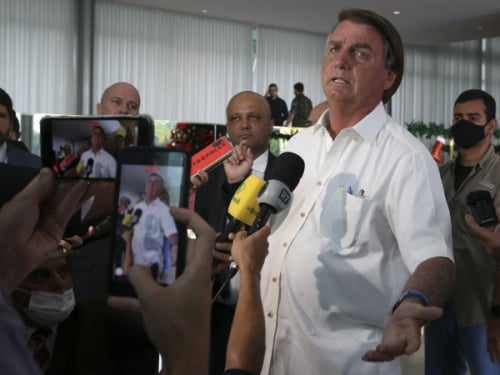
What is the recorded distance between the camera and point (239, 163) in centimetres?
244

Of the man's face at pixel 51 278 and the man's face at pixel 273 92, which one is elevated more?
the man's face at pixel 273 92

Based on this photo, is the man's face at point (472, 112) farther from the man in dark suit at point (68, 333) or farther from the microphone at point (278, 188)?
the man in dark suit at point (68, 333)

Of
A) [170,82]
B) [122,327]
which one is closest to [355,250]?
[122,327]

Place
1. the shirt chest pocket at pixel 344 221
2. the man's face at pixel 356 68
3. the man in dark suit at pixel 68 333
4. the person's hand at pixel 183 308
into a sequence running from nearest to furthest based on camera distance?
the person's hand at pixel 183 308
the man in dark suit at pixel 68 333
the shirt chest pocket at pixel 344 221
the man's face at pixel 356 68

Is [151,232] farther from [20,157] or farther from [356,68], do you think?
[20,157]

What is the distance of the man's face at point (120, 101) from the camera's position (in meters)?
3.65

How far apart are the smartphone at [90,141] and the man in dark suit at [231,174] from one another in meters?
1.19

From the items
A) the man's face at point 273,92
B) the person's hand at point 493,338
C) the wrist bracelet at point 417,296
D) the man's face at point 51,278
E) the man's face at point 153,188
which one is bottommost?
the person's hand at point 493,338

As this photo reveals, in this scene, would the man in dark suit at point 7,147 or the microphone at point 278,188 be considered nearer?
the microphone at point 278,188

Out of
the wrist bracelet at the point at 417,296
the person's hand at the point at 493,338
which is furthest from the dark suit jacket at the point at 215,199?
the wrist bracelet at the point at 417,296

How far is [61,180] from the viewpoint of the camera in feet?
3.06

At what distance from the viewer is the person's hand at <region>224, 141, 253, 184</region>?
241cm

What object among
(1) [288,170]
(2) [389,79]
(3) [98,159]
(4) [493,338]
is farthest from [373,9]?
(3) [98,159]

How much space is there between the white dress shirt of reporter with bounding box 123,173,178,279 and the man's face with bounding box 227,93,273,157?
2.50 metres
